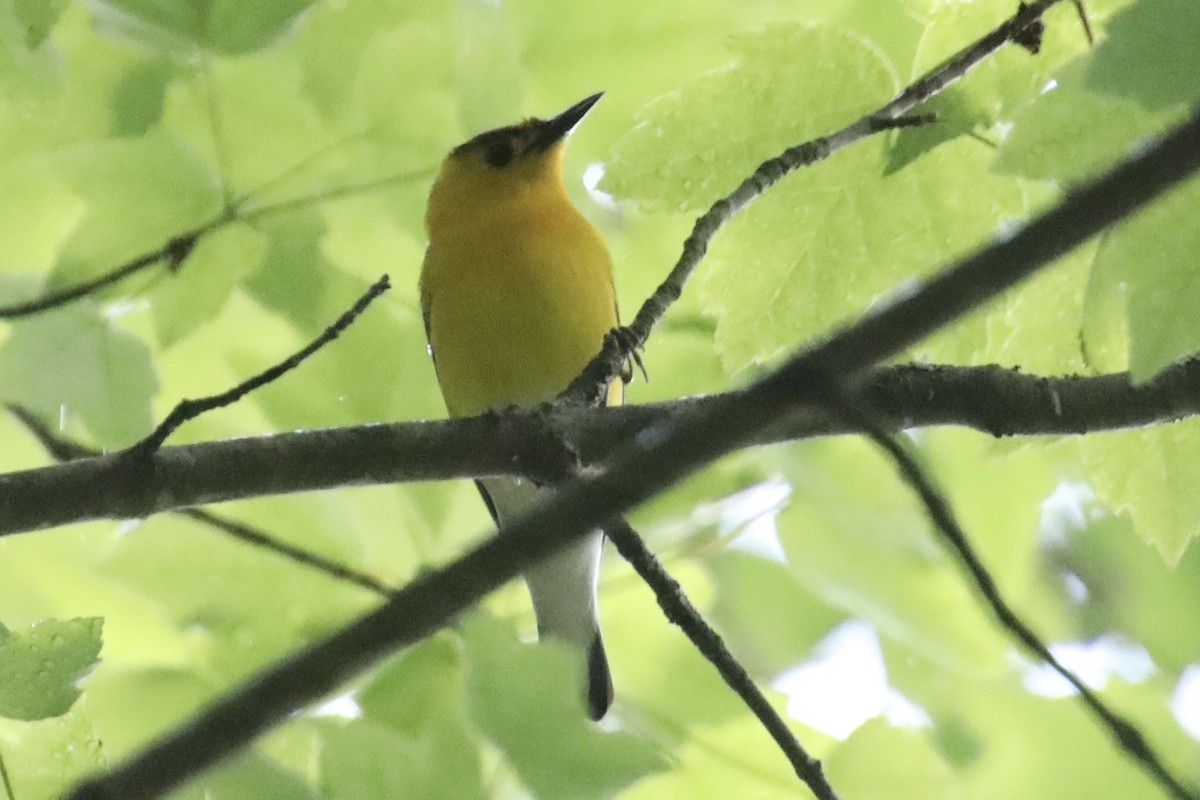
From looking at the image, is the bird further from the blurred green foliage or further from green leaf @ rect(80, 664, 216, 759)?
green leaf @ rect(80, 664, 216, 759)

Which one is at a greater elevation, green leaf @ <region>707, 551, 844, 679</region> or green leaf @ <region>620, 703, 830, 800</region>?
green leaf @ <region>620, 703, 830, 800</region>

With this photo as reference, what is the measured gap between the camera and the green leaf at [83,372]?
74.0 inches

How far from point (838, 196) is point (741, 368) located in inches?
10.5

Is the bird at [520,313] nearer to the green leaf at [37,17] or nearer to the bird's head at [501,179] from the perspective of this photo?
the bird's head at [501,179]

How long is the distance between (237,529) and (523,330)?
3.87ft

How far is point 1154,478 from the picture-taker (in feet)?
4.92

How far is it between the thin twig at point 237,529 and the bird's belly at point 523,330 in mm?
1044

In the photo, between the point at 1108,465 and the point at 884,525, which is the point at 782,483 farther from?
the point at 1108,465

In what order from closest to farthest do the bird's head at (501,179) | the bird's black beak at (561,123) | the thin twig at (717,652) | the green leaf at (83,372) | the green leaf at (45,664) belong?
the green leaf at (45,664) → the thin twig at (717,652) → the green leaf at (83,372) → the bird's black beak at (561,123) → the bird's head at (501,179)

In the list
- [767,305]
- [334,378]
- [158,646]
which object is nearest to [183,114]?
[334,378]

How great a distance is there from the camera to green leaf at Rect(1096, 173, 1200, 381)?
1.07 m

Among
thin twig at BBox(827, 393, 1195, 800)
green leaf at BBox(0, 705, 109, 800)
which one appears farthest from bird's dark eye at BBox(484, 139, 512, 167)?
thin twig at BBox(827, 393, 1195, 800)

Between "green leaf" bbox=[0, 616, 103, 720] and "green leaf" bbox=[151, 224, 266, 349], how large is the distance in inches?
28.3

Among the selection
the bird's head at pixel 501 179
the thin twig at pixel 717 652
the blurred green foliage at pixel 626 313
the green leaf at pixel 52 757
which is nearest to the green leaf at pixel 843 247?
the blurred green foliage at pixel 626 313
